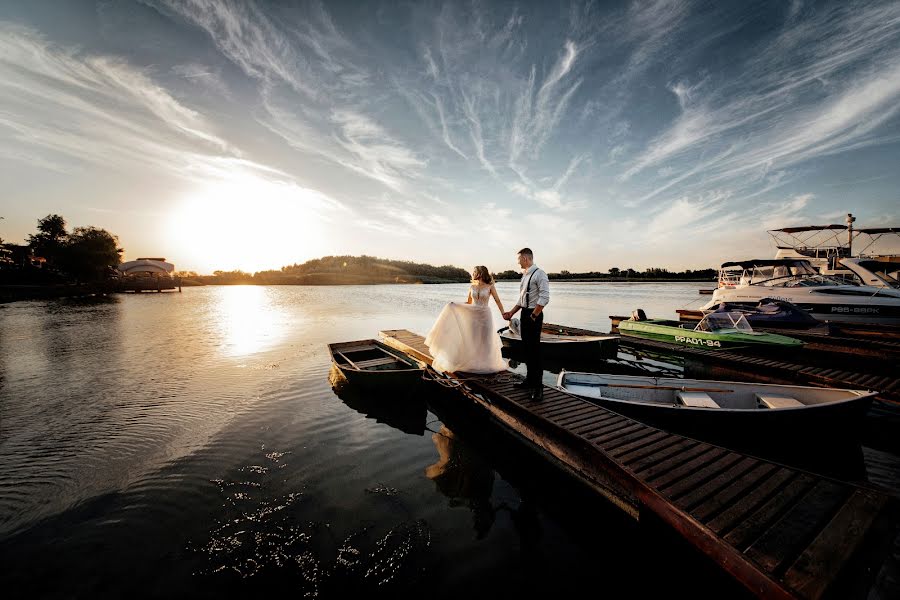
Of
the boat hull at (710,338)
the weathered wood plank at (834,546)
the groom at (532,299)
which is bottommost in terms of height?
the weathered wood plank at (834,546)

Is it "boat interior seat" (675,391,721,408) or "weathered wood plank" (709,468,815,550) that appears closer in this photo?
"weathered wood plank" (709,468,815,550)

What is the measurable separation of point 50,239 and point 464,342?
97.4m

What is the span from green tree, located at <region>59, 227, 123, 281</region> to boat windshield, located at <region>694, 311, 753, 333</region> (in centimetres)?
9484

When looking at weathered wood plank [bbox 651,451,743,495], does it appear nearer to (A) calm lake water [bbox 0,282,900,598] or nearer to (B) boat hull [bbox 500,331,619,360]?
(A) calm lake water [bbox 0,282,900,598]

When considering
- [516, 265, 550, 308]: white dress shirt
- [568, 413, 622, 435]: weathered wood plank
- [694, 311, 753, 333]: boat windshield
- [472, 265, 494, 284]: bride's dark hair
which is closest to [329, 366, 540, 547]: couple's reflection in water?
[568, 413, 622, 435]: weathered wood plank

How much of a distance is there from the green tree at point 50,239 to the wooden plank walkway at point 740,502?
94.3m

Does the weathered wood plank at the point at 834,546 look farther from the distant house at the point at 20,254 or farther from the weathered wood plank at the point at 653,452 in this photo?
the distant house at the point at 20,254

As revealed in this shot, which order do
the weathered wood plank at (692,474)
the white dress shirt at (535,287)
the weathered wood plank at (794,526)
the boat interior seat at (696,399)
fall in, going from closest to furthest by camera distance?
the weathered wood plank at (794,526)
the weathered wood plank at (692,474)
the white dress shirt at (535,287)
the boat interior seat at (696,399)

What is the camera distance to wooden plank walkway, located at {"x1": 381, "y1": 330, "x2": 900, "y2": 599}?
11.1 ft

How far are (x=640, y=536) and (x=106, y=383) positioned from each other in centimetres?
1868

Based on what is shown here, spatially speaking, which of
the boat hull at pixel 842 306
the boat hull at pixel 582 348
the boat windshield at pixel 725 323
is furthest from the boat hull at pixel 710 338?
the boat hull at pixel 842 306

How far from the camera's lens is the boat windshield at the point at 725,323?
1447 cm

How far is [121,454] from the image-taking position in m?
7.98

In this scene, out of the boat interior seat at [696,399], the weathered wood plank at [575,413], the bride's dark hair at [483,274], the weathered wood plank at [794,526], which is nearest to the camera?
the weathered wood plank at [794,526]
